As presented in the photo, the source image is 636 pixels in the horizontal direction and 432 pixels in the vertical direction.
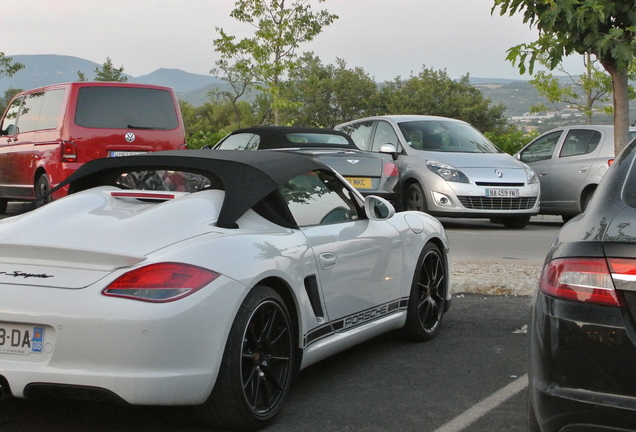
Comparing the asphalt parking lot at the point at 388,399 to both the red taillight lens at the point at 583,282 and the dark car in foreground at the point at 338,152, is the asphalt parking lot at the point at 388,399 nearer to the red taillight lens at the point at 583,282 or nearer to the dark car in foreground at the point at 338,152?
the red taillight lens at the point at 583,282

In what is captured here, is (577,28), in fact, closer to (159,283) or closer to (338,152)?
(338,152)

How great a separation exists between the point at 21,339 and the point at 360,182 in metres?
8.81

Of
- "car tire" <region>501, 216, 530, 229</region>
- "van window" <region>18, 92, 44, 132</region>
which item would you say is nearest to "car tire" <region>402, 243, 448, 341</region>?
"car tire" <region>501, 216, 530, 229</region>

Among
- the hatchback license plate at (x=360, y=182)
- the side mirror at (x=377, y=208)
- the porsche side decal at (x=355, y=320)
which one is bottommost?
the hatchback license plate at (x=360, y=182)

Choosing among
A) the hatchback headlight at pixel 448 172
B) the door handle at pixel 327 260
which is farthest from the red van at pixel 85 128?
the door handle at pixel 327 260

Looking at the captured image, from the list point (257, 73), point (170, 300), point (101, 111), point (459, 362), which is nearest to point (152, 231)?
point (170, 300)

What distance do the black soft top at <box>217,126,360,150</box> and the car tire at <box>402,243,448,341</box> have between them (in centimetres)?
598

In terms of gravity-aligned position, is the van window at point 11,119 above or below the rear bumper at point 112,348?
below

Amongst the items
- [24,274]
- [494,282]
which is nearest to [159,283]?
[24,274]

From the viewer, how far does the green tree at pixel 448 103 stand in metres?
78.9

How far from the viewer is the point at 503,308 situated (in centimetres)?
748

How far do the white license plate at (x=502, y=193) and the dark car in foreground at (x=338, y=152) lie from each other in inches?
59.3

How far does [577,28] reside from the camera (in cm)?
1121

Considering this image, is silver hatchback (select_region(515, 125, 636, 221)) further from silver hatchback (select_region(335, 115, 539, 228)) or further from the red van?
the red van
